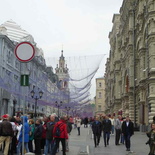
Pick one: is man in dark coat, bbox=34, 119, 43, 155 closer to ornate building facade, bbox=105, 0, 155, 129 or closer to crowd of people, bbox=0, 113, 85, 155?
crowd of people, bbox=0, 113, 85, 155

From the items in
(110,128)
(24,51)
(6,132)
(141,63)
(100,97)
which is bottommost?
(110,128)

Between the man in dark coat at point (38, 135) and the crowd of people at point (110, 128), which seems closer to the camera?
the man in dark coat at point (38, 135)

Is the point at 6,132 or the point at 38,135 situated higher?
the point at 6,132

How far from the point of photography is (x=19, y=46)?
30.5 ft

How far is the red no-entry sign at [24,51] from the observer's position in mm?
9253

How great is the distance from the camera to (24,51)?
9297mm

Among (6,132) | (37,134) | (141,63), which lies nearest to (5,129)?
(6,132)

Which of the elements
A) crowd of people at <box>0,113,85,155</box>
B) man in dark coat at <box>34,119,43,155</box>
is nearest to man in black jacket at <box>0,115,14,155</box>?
crowd of people at <box>0,113,85,155</box>

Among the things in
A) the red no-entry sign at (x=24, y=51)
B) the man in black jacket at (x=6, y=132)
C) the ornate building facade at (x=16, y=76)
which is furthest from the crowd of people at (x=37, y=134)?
the ornate building facade at (x=16, y=76)

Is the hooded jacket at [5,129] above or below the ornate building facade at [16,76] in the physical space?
below

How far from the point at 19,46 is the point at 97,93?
130881mm

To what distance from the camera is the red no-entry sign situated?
9253mm

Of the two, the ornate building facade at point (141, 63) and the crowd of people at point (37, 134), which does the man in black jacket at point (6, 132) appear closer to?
the crowd of people at point (37, 134)

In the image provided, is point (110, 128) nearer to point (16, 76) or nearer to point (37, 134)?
point (37, 134)
